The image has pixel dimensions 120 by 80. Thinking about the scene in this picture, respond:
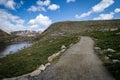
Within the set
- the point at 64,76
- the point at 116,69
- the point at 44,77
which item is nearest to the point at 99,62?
the point at 116,69

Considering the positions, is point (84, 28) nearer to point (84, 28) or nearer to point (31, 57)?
point (84, 28)

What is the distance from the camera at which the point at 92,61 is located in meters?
17.7

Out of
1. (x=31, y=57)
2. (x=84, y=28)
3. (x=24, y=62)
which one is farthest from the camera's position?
(x=84, y=28)

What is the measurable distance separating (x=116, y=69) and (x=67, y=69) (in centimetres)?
457

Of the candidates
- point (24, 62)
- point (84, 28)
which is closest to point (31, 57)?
point (24, 62)

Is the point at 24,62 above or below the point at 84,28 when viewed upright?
below

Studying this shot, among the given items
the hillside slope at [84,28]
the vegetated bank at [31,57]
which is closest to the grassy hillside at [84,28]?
the hillside slope at [84,28]

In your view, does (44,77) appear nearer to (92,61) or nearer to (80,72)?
(80,72)

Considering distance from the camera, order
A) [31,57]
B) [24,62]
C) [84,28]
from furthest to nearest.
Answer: [84,28] < [31,57] < [24,62]

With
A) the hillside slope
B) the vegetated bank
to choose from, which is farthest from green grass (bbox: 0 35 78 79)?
the hillside slope

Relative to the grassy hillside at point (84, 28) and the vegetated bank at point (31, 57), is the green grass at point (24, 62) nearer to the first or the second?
the vegetated bank at point (31, 57)

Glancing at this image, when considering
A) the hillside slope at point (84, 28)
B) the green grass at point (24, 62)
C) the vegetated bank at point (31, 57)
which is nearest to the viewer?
the green grass at point (24, 62)

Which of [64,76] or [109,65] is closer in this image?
[64,76]

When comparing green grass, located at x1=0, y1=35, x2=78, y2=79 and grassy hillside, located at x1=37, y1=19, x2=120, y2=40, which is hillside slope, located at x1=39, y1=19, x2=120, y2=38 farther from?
green grass, located at x1=0, y1=35, x2=78, y2=79
